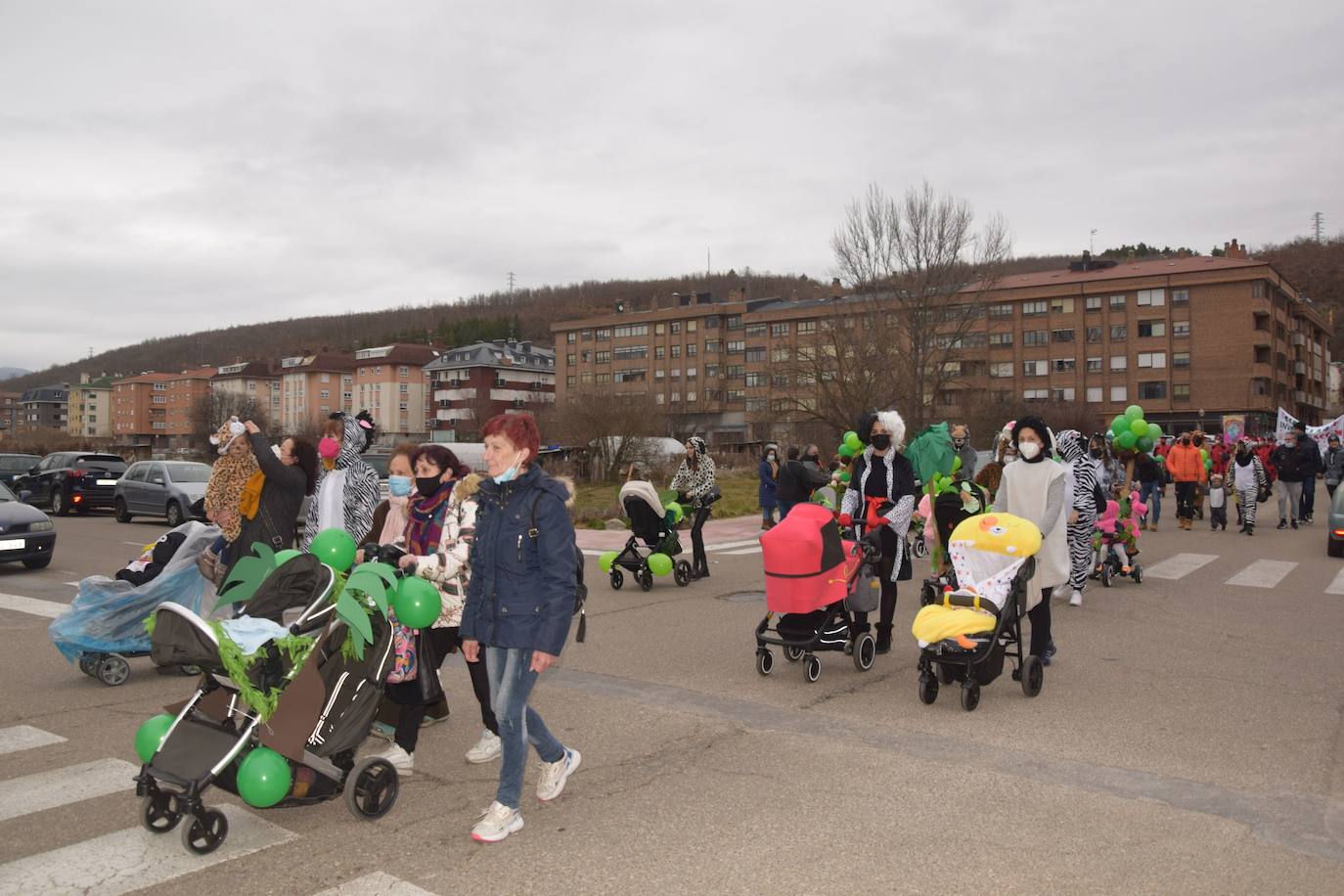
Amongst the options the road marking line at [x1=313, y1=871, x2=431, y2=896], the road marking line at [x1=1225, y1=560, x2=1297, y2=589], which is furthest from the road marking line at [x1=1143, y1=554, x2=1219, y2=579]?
the road marking line at [x1=313, y1=871, x2=431, y2=896]

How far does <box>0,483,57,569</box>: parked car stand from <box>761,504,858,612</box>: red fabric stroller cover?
12.2m

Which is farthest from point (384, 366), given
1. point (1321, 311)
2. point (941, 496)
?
point (941, 496)

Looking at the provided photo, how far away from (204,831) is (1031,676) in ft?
17.3

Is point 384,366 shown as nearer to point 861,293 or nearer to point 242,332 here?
point 242,332

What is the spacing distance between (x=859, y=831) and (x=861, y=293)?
4236 cm

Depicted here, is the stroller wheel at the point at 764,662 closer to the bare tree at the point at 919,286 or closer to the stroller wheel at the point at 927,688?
the stroller wheel at the point at 927,688

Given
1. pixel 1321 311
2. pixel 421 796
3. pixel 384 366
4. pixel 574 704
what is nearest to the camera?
pixel 421 796

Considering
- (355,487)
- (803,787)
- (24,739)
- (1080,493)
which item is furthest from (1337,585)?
(24,739)

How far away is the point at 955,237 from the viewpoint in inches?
1735

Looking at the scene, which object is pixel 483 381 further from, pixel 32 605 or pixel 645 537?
pixel 32 605

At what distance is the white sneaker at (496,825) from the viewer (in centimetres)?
441

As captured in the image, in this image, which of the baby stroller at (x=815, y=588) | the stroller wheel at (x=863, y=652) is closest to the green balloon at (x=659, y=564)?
the baby stroller at (x=815, y=588)

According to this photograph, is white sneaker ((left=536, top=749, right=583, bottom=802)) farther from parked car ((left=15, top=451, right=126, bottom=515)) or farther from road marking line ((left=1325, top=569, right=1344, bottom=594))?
parked car ((left=15, top=451, right=126, bottom=515))

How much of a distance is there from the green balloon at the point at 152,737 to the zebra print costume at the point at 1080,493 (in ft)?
25.0
